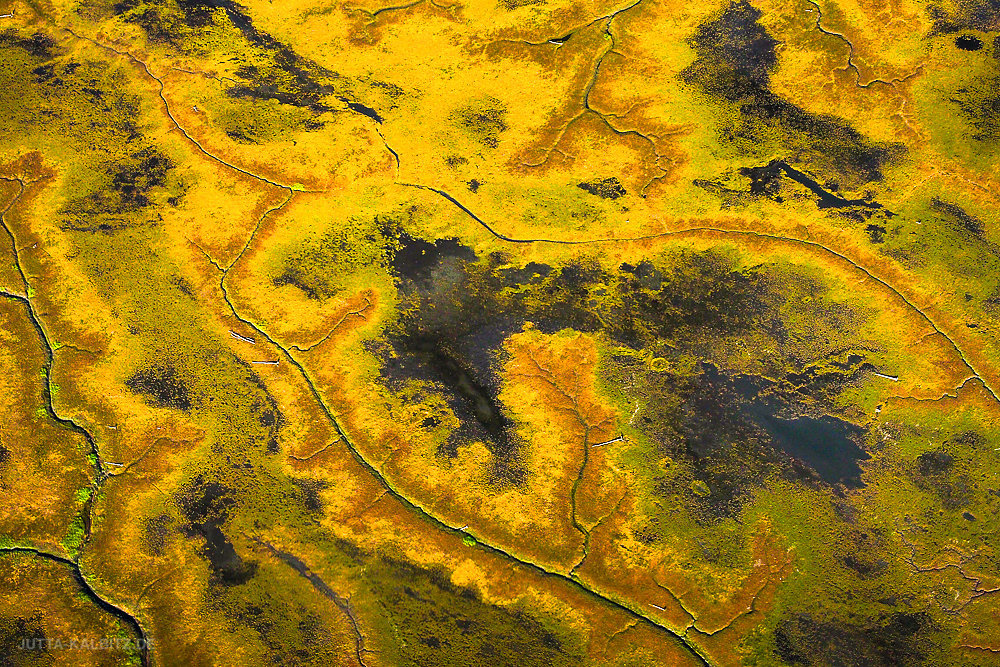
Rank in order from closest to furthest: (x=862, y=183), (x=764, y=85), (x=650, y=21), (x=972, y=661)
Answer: (x=972, y=661) < (x=862, y=183) < (x=764, y=85) < (x=650, y=21)

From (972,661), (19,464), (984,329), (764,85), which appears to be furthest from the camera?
(764,85)

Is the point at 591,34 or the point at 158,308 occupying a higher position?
the point at 591,34

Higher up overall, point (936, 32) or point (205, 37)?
point (936, 32)

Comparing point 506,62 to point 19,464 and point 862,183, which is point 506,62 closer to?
point 862,183

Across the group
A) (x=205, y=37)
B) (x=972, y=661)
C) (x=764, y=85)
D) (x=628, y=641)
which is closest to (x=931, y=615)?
(x=972, y=661)

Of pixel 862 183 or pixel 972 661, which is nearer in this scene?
pixel 972 661

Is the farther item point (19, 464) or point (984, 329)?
point (984, 329)

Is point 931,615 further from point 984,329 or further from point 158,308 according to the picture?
point 158,308

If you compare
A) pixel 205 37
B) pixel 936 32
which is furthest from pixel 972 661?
pixel 205 37

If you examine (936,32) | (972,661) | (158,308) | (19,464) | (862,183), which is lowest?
(19,464)
